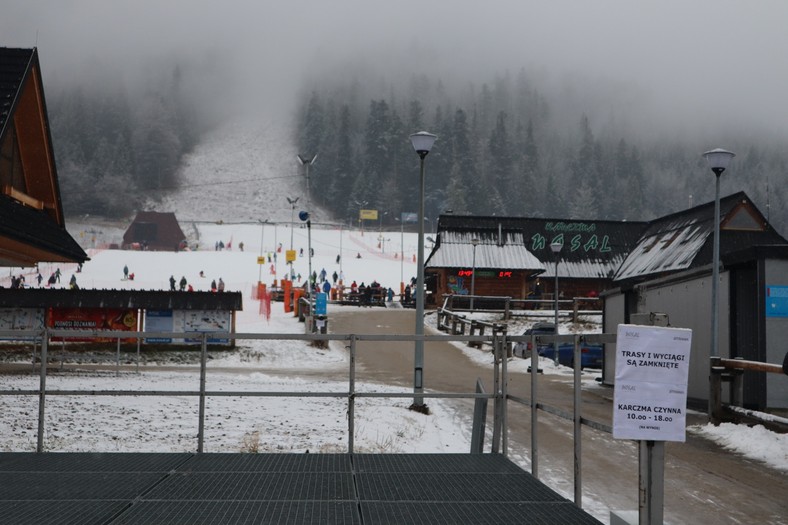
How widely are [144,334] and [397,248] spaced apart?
125m

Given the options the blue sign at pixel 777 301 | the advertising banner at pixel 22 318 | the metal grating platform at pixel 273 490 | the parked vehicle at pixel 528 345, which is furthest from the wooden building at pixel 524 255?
the metal grating platform at pixel 273 490

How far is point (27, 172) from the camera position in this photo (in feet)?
64.6

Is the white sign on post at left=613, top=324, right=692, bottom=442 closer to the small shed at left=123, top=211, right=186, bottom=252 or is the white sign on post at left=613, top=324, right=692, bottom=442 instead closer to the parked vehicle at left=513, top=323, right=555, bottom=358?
the parked vehicle at left=513, top=323, right=555, bottom=358

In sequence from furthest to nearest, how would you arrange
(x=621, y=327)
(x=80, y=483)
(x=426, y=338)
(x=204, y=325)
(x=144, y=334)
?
(x=204, y=325)
(x=426, y=338)
(x=144, y=334)
(x=80, y=483)
(x=621, y=327)

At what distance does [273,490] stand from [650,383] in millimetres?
4084

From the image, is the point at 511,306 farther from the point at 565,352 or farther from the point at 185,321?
the point at 185,321

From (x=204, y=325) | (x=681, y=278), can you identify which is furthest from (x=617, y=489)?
(x=204, y=325)

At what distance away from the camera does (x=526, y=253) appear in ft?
200

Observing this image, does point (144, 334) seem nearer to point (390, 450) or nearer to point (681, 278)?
point (390, 450)

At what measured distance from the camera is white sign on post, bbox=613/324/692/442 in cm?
522

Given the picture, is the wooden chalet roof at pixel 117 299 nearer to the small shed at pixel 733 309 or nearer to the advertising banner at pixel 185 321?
the advertising banner at pixel 185 321

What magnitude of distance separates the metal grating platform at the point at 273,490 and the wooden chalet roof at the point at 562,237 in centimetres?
5057

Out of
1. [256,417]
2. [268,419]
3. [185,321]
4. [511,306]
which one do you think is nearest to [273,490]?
→ [268,419]

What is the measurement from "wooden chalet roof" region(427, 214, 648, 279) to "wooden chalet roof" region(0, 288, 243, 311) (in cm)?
2823
